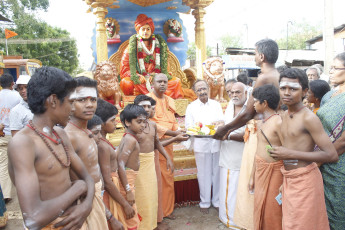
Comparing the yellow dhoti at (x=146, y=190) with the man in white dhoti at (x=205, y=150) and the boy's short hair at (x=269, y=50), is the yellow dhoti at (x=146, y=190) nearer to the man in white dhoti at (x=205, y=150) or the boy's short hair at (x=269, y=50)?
the man in white dhoti at (x=205, y=150)

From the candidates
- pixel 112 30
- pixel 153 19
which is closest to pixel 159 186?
pixel 112 30

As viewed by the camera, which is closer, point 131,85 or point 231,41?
point 131,85

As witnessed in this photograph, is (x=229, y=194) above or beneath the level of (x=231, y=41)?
beneath

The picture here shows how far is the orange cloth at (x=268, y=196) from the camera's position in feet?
8.63

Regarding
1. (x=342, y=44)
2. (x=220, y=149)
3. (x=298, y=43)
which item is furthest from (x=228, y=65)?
(x=298, y=43)

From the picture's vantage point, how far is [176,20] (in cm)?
803

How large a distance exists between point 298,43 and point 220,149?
4095cm

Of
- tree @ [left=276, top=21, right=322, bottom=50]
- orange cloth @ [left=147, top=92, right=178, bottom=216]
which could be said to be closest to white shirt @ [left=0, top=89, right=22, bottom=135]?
orange cloth @ [left=147, top=92, right=178, bottom=216]

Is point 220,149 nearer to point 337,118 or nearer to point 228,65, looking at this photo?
point 337,118

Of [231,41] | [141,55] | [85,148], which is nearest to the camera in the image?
[85,148]

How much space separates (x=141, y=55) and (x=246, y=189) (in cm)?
459

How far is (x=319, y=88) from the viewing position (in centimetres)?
360

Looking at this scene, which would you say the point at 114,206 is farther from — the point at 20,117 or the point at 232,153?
the point at 20,117

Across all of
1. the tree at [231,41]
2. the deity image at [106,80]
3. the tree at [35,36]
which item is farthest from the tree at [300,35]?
the deity image at [106,80]
